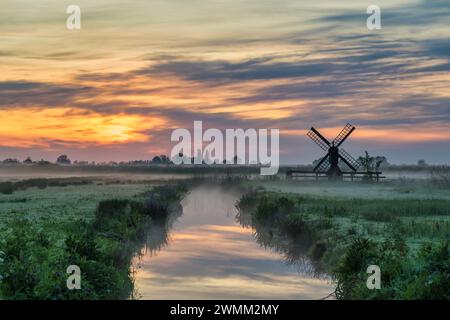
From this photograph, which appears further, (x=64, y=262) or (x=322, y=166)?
(x=322, y=166)

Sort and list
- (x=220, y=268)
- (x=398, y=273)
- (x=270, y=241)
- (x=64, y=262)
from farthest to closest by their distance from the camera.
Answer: (x=270, y=241), (x=220, y=268), (x=64, y=262), (x=398, y=273)

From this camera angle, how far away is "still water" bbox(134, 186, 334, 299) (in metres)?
20.9

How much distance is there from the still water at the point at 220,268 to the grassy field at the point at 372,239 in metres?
1.00

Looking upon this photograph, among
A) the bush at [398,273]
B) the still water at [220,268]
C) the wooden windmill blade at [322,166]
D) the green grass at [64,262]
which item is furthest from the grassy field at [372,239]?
the wooden windmill blade at [322,166]

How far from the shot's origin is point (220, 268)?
2555 centimetres

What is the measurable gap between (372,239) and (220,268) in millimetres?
6354

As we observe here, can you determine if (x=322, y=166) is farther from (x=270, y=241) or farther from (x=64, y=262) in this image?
(x=64, y=262)

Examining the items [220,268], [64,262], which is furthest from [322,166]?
[64,262]

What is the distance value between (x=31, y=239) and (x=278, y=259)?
34.0ft

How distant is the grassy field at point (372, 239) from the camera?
1524cm

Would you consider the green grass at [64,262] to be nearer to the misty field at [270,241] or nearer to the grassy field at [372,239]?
the misty field at [270,241]

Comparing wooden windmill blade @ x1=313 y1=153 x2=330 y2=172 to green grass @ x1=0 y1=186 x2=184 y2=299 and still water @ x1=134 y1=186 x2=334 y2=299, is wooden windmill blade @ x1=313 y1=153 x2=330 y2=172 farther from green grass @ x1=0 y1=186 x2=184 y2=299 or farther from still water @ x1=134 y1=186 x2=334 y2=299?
green grass @ x1=0 y1=186 x2=184 y2=299

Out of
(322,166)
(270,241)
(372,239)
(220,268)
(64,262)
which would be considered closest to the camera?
(64,262)
